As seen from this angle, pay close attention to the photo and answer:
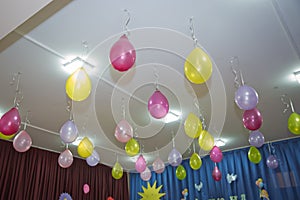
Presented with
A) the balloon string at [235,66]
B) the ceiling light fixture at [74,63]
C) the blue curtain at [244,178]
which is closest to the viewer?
the ceiling light fixture at [74,63]

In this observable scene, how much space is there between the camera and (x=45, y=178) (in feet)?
15.9

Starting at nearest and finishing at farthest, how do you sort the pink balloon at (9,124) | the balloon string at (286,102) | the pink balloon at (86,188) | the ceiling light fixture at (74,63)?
the pink balloon at (9,124), the ceiling light fixture at (74,63), the balloon string at (286,102), the pink balloon at (86,188)

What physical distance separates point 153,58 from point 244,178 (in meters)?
3.84

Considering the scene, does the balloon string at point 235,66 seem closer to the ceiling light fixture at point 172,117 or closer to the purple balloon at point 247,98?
the purple balloon at point 247,98

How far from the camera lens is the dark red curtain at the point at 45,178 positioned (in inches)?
169

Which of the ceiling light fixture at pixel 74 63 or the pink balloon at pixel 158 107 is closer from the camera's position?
the pink balloon at pixel 158 107

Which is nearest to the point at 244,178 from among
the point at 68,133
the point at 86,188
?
the point at 86,188

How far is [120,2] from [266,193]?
4523 millimetres

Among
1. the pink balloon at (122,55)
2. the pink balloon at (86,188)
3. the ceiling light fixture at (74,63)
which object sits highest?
the ceiling light fixture at (74,63)

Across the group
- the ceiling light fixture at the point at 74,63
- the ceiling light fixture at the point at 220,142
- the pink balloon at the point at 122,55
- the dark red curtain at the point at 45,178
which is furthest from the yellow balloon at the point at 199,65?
the dark red curtain at the point at 45,178

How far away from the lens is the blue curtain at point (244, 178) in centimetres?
494

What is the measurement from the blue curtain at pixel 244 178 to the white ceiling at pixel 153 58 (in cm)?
113

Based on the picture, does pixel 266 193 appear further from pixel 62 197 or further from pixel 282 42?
pixel 62 197

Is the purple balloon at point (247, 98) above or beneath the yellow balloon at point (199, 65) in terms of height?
beneath
